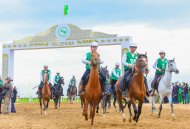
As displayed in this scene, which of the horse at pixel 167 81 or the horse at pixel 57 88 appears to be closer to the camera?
the horse at pixel 167 81

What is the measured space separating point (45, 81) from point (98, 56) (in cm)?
963

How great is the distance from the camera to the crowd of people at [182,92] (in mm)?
36406

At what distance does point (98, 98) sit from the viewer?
12367 mm

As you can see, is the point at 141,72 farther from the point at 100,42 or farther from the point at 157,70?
the point at 100,42

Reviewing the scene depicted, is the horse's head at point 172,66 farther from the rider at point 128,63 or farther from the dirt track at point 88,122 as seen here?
the rider at point 128,63

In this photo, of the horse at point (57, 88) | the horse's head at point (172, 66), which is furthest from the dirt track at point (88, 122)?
the horse at point (57, 88)

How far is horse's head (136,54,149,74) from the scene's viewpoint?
1225 cm

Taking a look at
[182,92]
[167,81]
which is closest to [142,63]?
[167,81]

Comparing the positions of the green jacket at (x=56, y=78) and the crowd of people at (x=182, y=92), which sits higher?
the green jacket at (x=56, y=78)

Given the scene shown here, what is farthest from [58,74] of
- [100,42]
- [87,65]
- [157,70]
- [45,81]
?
[87,65]

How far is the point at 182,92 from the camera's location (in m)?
36.9

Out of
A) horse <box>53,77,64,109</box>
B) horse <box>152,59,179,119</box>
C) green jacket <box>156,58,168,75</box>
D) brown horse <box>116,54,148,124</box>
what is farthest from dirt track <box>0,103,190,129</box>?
horse <box>53,77,64,109</box>

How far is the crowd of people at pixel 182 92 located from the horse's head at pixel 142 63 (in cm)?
2510

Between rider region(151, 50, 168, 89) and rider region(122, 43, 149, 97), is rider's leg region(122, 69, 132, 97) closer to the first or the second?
rider region(122, 43, 149, 97)
